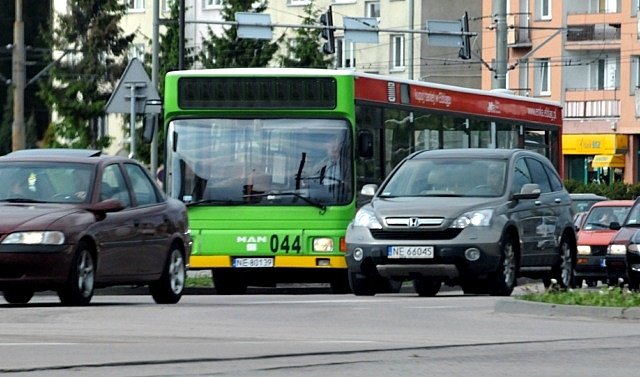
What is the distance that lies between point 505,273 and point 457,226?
3.56ft

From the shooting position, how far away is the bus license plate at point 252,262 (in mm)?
24408

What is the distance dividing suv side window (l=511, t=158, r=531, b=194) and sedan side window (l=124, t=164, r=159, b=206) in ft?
15.1

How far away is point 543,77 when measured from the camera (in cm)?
8994

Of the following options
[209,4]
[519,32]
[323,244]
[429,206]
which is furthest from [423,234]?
[209,4]

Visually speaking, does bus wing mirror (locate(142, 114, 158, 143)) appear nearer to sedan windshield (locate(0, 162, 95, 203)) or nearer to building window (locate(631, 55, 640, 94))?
sedan windshield (locate(0, 162, 95, 203))

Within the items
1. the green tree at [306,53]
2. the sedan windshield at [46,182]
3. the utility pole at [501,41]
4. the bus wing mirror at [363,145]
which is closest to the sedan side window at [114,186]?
the sedan windshield at [46,182]

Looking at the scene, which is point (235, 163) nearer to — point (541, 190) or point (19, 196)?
→ point (541, 190)

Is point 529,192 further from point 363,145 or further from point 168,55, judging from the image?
point 168,55

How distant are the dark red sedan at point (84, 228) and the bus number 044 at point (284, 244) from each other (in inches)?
141

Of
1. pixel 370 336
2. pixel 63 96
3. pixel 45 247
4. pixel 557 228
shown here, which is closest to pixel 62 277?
pixel 45 247

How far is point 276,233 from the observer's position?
24.4 meters

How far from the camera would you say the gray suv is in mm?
21594

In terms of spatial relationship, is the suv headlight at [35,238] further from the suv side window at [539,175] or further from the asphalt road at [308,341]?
the suv side window at [539,175]

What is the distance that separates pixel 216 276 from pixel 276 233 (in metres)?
1.65
